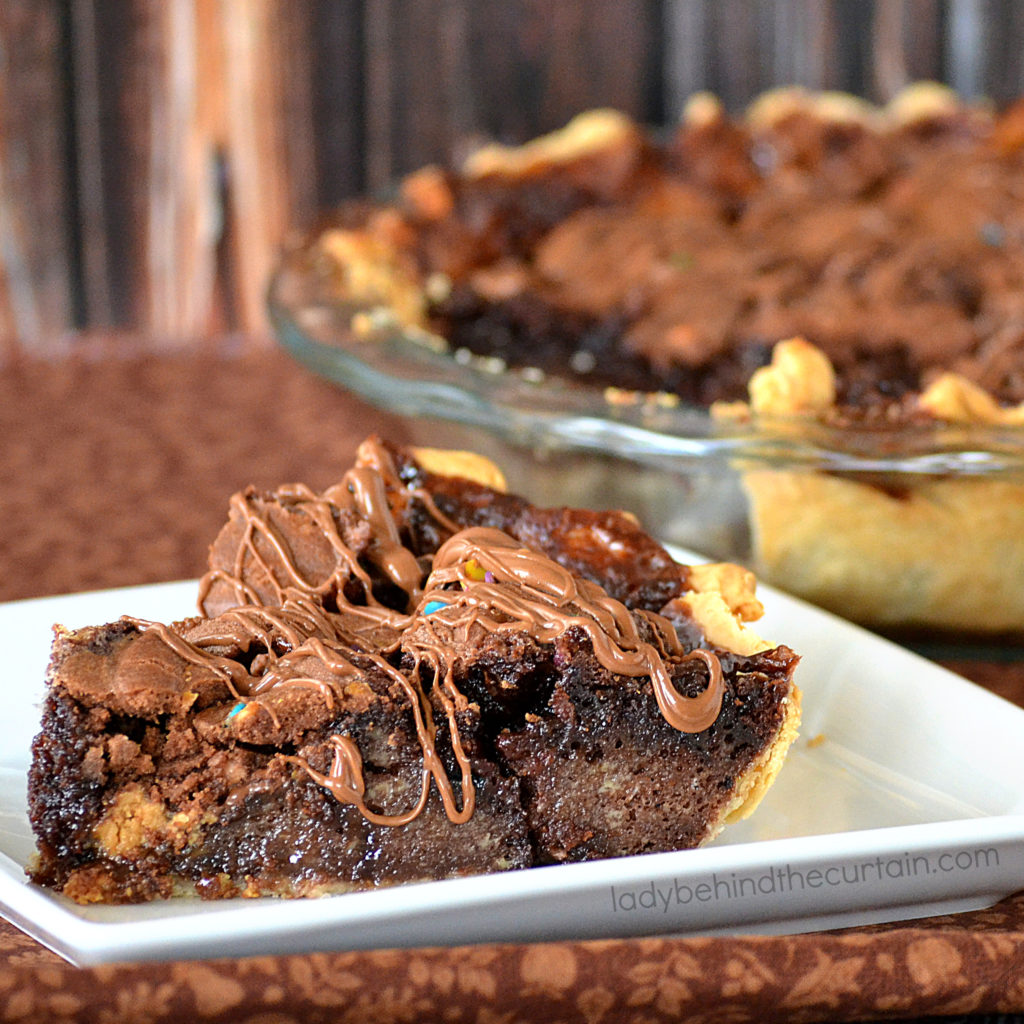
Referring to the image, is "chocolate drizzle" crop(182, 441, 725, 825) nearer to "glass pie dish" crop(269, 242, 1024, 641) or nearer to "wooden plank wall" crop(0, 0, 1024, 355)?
"glass pie dish" crop(269, 242, 1024, 641)

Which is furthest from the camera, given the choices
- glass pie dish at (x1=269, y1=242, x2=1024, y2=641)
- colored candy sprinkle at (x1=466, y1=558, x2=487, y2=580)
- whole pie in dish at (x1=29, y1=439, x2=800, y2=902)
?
glass pie dish at (x1=269, y1=242, x2=1024, y2=641)

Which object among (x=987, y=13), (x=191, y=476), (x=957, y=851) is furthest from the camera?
(x=987, y=13)

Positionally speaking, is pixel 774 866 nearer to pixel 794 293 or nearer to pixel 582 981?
pixel 582 981

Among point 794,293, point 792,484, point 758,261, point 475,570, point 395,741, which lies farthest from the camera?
point 758,261

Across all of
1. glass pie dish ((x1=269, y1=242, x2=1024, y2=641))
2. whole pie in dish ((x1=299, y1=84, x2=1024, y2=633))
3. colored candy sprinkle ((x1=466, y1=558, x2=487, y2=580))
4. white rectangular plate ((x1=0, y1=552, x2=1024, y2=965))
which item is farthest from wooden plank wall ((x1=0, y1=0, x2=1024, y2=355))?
colored candy sprinkle ((x1=466, y1=558, x2=487, y2=580))

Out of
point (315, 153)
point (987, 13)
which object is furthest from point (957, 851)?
point (987, 13)

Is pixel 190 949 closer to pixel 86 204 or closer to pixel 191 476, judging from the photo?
pixel 191 476

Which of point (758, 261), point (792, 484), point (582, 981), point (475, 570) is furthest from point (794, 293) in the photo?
point (582, 981)
